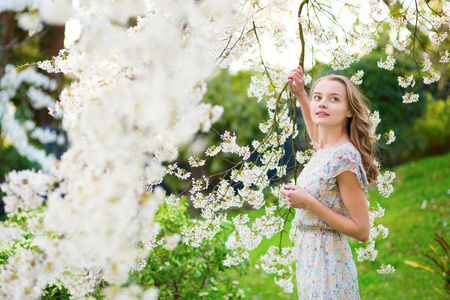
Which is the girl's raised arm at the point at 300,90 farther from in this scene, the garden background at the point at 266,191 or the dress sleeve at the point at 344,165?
the dress sleeve at the point at 344,165

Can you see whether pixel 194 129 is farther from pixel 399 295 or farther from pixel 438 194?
pixel 438 194

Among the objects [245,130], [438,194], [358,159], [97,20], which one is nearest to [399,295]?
[358,159]

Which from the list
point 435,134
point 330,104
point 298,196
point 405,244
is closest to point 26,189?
point 298,196

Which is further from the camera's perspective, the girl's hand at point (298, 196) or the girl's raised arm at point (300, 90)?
the girl's raised arm at point (300, 90)

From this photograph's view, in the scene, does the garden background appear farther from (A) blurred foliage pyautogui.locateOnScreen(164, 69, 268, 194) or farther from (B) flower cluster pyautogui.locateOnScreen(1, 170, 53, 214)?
(B) flower cluster pyautogui.locateOnScreen(1, 170, 53, 214)

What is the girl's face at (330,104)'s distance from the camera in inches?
72.2

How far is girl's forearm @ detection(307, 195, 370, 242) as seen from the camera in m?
1.67

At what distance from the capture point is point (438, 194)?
247 inches

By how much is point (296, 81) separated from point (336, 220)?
0.79 metres

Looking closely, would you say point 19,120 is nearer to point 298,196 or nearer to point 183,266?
point 183,266

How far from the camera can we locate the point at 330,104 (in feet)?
6.07

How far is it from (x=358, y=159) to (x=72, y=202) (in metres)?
1.27

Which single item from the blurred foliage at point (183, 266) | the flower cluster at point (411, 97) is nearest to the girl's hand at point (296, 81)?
the flower cluster at point (411, 97)

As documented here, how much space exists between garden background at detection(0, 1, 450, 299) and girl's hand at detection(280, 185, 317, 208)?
454 millimetres
